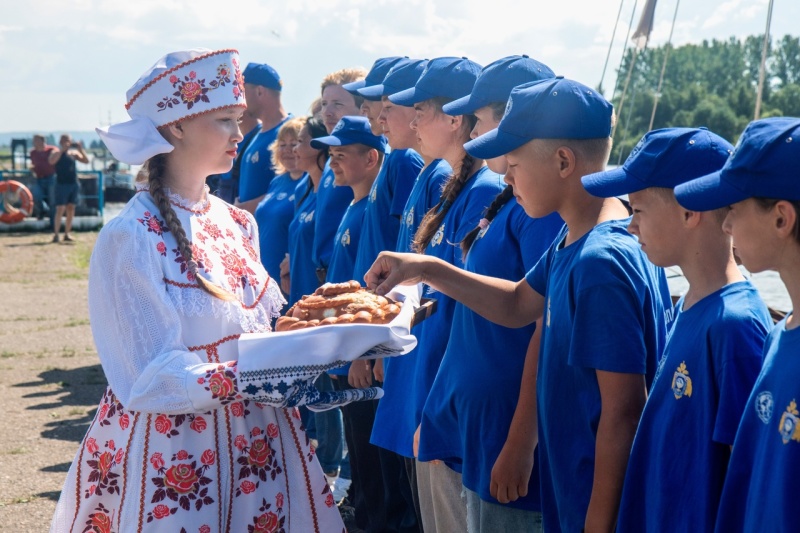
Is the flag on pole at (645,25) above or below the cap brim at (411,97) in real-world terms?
above

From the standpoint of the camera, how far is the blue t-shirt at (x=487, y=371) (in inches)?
111

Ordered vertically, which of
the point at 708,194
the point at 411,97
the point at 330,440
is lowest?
the point at 330,440

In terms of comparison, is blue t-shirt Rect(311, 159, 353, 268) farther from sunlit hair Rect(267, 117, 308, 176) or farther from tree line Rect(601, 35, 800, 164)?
tree line Rect(601, 35, 800, 164)

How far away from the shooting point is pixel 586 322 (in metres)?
2.20

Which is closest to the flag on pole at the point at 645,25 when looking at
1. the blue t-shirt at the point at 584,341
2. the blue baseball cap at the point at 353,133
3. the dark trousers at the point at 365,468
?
the blue baseball cap at the point at 353,133

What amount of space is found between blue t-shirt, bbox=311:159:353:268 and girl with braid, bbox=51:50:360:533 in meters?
2.39

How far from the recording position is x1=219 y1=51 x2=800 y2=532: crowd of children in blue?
183 centimetres

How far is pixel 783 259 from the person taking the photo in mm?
1803

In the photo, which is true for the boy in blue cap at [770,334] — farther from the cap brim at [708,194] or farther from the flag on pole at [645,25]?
the flag on pole at [645,25]

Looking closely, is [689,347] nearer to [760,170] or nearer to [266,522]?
[760,170]

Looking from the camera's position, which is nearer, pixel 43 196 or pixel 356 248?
pixel 356 248

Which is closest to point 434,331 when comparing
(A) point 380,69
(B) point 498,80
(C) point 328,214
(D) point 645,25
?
(B) point 498,80

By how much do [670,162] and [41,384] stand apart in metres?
7.27

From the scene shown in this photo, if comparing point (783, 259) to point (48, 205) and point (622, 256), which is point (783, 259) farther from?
point (48, 205)
